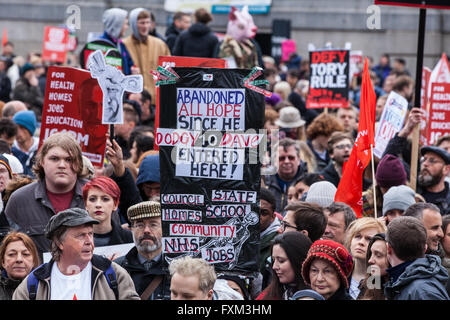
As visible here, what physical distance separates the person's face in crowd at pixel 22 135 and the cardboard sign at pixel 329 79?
4275 mm

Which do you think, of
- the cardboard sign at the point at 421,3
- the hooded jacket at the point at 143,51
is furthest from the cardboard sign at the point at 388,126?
the hooded jacket at the point at 143,51

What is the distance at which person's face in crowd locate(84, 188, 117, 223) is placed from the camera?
21.9 feet

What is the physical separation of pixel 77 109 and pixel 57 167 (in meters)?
1.42

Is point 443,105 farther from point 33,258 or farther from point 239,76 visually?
point 33,258

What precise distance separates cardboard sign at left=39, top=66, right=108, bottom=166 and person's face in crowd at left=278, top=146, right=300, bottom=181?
2185 millimetres

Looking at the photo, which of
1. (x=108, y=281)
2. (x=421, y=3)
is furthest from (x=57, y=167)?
(x=421, y=3)

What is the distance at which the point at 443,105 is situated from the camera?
10430 mm

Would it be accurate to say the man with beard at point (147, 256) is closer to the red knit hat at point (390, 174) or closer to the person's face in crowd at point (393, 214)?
the person's face in crowd at point (393, 214)

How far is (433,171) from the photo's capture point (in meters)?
8.61

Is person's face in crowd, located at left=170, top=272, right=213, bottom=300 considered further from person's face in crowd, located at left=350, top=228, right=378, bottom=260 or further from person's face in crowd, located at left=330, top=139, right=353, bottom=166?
person's face in crowd, located at left=330, top=139, right=353, bottom=166

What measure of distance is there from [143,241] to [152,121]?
18.7 feet

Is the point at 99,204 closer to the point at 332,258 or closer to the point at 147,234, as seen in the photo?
the point at 147,234

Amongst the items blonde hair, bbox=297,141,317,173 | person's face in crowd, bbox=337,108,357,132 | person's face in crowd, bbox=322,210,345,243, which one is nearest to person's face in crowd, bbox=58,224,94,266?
person's face in crowd, bbox=322,210,345,243

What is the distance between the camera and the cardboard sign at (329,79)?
40.6 ft
